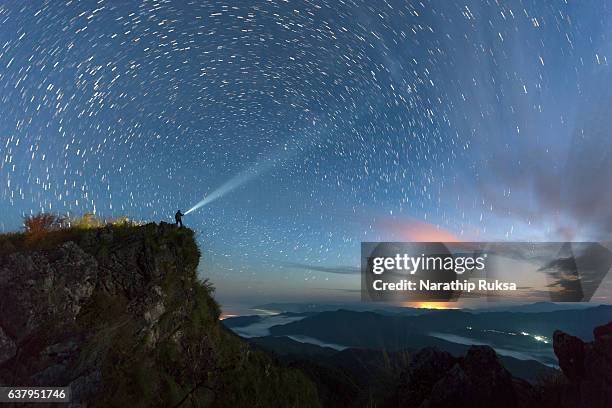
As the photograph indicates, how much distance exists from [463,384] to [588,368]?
17.5 ft

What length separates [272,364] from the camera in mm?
18359

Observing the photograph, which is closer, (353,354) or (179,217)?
(179,217)

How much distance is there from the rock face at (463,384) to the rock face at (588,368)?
1810mm

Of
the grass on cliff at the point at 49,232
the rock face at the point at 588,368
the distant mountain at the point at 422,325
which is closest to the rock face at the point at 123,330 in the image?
the grass on cliff at the point at 49,232

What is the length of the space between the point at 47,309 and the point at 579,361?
21.4 meters

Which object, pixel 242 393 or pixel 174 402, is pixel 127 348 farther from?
pixel 242 393

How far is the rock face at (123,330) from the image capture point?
13594 mm

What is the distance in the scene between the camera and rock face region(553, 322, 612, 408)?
58.4 ft

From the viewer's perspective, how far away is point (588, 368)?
18.6 meters

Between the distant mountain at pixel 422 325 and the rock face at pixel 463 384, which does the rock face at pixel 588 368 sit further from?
the distant mountain at pixel 422 325

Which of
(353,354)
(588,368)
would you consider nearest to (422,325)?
(353,354)

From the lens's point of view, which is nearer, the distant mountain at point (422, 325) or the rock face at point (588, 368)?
the rock face at point (588, 368)

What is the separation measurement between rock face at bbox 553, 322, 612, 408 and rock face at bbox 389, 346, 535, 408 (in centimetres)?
181

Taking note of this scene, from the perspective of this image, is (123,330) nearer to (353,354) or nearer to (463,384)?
(463,384)
